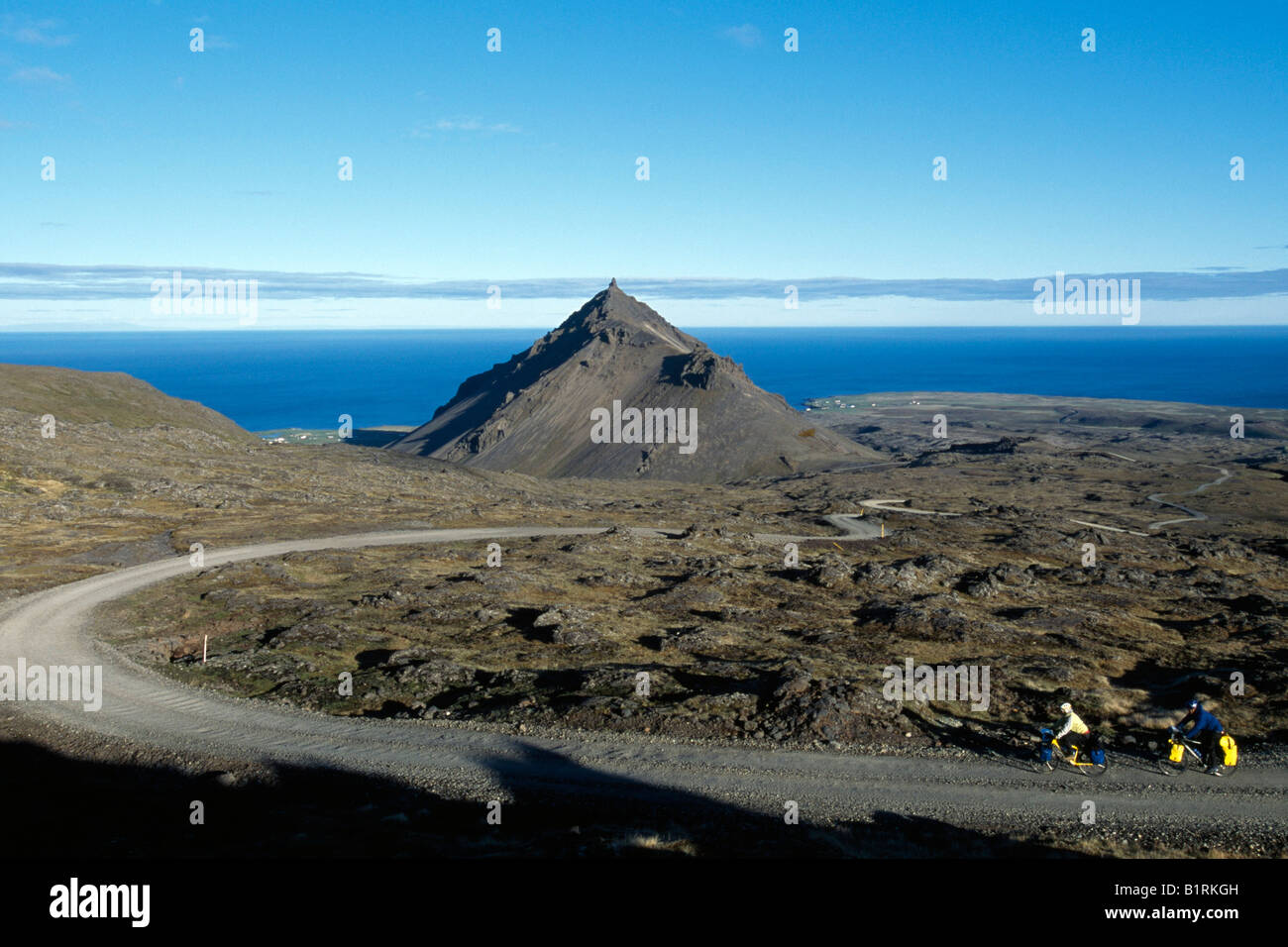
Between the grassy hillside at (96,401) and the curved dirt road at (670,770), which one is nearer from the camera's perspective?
the curved dirt road at (670,770)

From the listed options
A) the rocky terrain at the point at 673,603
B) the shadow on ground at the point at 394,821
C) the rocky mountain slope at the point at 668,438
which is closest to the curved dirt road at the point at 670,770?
the shadow on ground at the point at 394,821

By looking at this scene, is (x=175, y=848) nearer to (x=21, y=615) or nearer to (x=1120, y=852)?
(x=1120, y=852)

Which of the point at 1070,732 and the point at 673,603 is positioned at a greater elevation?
the point at 1070,732

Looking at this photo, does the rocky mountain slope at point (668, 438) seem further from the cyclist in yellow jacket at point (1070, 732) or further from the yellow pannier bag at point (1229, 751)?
the yellow pannier bag at point (1229, 751)

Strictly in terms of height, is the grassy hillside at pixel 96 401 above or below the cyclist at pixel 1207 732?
above

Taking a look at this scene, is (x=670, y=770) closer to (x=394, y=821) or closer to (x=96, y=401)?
(x=394, y=821)

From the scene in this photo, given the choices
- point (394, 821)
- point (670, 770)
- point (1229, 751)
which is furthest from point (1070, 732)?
point (394, 821)
